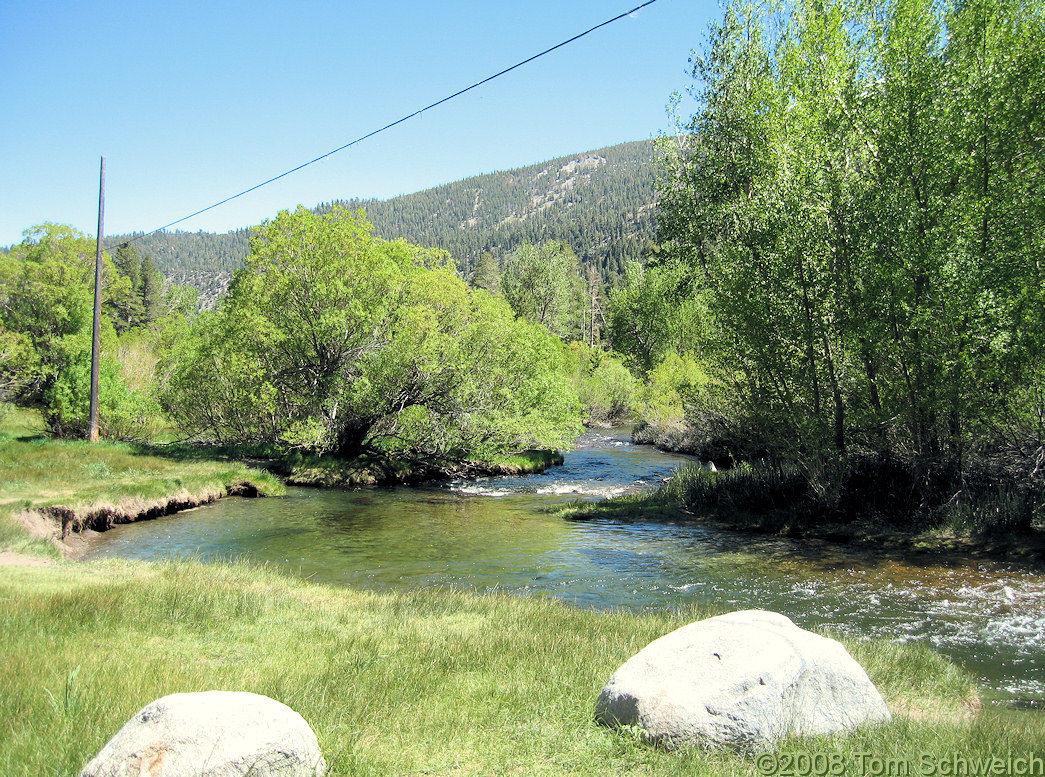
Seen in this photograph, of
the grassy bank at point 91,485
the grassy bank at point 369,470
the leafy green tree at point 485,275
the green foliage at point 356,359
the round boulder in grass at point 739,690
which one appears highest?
the leafy green tree at point 485,275

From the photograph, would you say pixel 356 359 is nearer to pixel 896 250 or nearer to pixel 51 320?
pixel 896 250

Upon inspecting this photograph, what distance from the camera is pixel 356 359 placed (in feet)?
98.4

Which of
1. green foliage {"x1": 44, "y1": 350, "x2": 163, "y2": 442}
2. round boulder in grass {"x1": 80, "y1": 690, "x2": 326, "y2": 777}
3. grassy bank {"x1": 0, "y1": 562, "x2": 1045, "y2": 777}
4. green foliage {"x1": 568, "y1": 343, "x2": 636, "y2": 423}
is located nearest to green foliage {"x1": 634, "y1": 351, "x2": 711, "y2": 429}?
green foliage {"x1": 568, "y1": 343, "x2": 636, "y2": 423}

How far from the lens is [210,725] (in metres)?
4.04

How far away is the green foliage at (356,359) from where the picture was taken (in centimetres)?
2903

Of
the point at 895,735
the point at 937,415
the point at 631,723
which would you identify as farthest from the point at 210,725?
the point at 937,415

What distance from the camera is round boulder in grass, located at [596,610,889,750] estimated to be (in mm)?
5242

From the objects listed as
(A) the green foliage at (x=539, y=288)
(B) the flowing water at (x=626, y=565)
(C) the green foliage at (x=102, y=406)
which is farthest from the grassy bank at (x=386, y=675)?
(A) the green foliage at (x=539, y=288)

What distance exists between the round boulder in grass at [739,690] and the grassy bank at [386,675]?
0.57 feet

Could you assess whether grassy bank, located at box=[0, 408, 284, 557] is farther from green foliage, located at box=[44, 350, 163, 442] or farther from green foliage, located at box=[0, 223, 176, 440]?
green foliage, located at box=[0, 223, 176, 440]

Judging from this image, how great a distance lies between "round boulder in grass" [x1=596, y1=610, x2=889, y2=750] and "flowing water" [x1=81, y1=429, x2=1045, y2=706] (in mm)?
3585

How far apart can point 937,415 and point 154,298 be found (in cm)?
11328

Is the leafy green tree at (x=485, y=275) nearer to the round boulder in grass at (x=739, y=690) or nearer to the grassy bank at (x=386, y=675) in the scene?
the grassy bank at (x=386, y=675)

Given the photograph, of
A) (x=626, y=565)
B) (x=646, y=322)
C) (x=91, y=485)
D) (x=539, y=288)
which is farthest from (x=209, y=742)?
(x=539, y=288)
